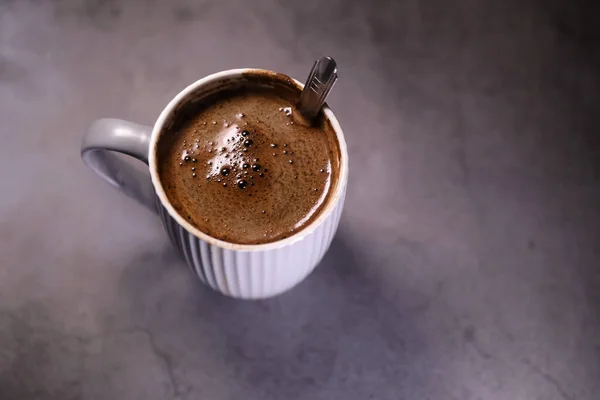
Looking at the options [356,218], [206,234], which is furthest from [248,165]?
[356,218]

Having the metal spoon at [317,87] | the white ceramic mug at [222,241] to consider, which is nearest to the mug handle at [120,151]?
the white ceramic mug at [222,241]

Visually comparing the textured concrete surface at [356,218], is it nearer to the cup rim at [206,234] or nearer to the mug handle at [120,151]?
the mug handle at [120,151]

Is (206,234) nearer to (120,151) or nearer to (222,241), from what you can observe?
(222,241)

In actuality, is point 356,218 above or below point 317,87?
below

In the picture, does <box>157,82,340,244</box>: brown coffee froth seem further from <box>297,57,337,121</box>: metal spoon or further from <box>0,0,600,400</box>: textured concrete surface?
<box>0,0,600,400</box>: textured concrete surface

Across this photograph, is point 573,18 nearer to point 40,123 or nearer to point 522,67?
point 522,67
